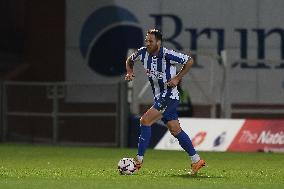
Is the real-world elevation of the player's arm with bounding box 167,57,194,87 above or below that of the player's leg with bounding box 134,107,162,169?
above

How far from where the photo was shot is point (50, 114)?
106 ft

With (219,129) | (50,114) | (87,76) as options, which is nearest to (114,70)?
(87,76)

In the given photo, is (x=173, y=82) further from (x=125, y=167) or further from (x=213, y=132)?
(x=213, y=132)

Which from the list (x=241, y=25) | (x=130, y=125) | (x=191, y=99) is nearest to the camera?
(x=130, y=125)

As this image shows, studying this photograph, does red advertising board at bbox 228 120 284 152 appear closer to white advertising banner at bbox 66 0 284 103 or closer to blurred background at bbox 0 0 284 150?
blurred background at bbox 0 0 284 150

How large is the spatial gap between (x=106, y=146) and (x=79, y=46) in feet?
16.6

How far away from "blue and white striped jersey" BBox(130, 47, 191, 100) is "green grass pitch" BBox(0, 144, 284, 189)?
1.30 m

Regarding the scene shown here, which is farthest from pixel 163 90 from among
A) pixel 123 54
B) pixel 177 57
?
pixel 123 54

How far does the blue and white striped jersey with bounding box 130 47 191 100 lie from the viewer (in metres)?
18.2

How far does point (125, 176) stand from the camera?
1750 centimetres

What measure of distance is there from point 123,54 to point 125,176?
17.8m

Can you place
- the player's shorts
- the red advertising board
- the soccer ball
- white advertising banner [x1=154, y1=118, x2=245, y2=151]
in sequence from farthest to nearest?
white advertising banner [x1=154, y1=118, x2=245, y2=151] → the red advertising board → the player's shorts → the soccer ball

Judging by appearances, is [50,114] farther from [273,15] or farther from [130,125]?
[273,15]

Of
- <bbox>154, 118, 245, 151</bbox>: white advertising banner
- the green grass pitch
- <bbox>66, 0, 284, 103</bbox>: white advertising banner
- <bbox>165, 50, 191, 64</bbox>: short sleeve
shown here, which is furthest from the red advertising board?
<bbox>165, 50, 191, 64</bbox>: short sleeve
